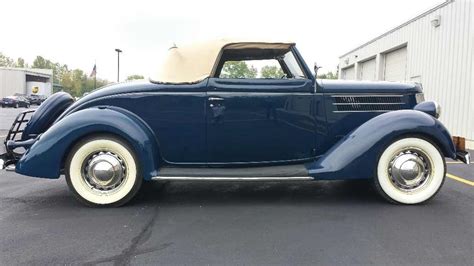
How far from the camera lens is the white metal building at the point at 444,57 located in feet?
36.8

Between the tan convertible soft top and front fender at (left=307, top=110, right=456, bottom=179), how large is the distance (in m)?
1.28

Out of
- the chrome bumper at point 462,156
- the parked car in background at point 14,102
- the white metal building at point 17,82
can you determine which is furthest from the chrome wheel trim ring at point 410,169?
the white metal building at point 17,82

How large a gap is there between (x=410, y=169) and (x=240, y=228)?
6.46 ft

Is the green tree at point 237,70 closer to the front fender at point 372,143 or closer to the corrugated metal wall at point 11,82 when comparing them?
the front fender at point 372,143

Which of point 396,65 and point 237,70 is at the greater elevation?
point 396,65

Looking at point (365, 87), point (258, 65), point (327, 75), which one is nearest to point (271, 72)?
point (258, 65)

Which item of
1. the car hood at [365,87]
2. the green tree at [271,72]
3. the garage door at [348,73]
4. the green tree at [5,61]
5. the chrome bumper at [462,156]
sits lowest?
Result: the chrome bumper at [462,156]

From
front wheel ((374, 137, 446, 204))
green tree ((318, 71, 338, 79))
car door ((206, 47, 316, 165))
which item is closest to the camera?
front wheel ((374, 137, 446, 204))

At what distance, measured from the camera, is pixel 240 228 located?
3.54m

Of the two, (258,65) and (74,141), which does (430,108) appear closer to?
(258,65)

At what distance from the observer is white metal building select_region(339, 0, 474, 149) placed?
11223 millimetres

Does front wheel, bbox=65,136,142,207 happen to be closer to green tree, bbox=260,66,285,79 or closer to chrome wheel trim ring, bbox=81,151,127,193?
chrome wheel trim ring, bbox=81,151,127,193

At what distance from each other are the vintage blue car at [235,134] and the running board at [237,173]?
10 mm

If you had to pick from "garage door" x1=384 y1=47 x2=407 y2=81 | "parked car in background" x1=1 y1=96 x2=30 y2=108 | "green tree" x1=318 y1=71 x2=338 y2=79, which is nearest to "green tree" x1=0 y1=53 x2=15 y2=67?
"parked car in background" x1=1 y1=96 x2=30 y2=108
